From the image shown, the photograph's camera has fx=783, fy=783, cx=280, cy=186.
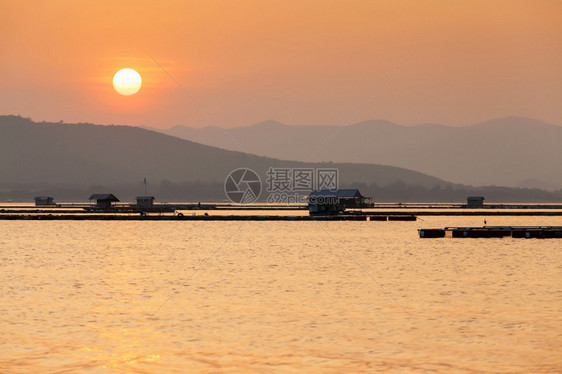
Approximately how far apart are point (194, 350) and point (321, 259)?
35.3 meters

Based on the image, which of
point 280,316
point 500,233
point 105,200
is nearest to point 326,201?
point 105,200

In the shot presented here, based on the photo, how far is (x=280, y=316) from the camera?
27594 mm

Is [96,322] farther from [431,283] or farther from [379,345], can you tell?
[431,283]

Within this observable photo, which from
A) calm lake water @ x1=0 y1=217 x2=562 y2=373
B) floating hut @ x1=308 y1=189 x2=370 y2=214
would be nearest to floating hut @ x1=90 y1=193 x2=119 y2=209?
floating hut @ x1=308 y1=189 x2=370 y2=214

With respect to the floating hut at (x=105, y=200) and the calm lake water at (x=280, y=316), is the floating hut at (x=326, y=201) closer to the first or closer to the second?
the floating hut at (x=105, y=200)

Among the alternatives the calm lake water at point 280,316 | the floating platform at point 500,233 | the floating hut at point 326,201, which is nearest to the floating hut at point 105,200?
the floating hut at point 326,201

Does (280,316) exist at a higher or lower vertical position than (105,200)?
lower

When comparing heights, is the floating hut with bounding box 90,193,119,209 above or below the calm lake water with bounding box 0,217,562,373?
above

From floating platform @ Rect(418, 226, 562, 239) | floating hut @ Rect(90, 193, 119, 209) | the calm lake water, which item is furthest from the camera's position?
floating hut @ Rect(90, 193, 119, 209)

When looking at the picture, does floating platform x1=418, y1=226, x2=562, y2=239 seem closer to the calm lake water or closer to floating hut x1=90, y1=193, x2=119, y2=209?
the calm lake water

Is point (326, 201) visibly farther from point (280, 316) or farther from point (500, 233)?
point (280, 316)

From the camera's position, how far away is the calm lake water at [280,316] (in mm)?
20312

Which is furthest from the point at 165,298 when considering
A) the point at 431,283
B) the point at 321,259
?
the point at 321,259

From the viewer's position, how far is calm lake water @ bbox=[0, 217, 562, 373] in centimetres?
2031
